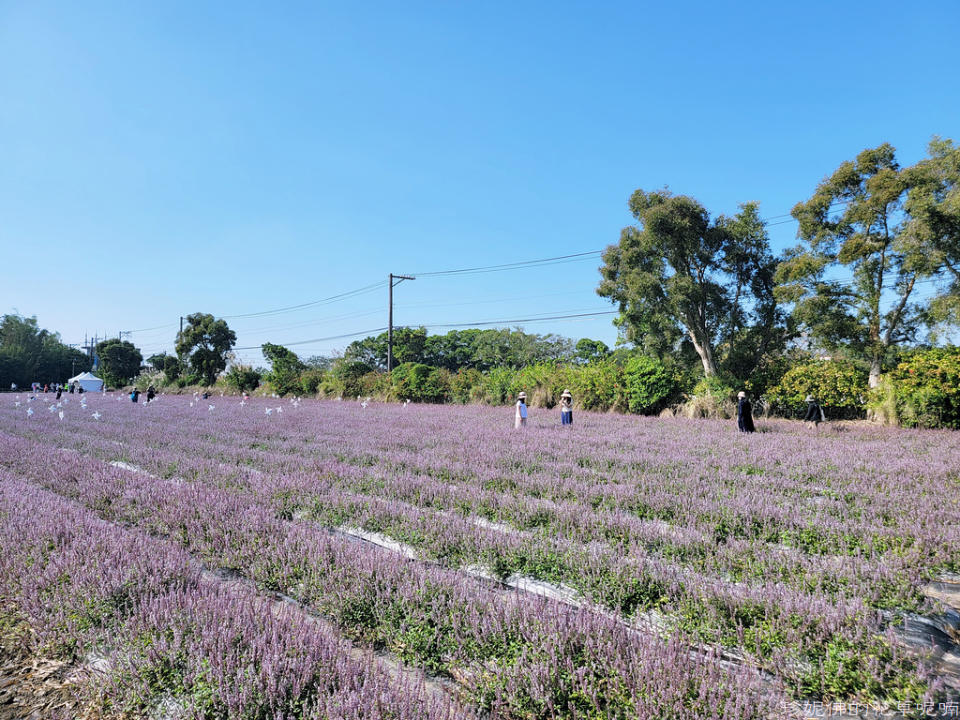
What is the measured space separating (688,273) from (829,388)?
6.48 m

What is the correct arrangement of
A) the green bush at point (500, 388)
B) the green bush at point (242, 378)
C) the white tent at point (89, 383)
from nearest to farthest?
the green bush at point (500, 388), the green bush at point (242, 378), the white tent at point (89, 383)

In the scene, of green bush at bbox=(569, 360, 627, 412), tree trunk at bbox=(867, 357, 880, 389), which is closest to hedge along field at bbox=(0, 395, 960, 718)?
tree trunk at bbox=(867, 357, 880, 389)

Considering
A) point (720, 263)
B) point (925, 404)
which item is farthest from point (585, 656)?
point (720, 263)

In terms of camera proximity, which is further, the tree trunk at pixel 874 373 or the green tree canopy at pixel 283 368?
the green tree canopy at pixel 283 368

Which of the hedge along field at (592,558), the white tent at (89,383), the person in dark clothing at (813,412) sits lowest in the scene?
the hedge along field at (592,558)

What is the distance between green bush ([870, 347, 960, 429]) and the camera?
13066 millimetres

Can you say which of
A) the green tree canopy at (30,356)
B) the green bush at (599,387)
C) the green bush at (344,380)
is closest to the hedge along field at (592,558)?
the green bush at (599,387)

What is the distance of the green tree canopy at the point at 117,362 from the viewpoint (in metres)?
61.6

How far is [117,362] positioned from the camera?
6219cm

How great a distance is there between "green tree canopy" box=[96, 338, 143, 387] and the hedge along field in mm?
65744

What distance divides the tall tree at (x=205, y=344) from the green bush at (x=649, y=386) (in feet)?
136

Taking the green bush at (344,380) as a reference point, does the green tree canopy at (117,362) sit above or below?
above

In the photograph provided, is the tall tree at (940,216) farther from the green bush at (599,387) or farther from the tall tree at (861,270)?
the green bush at (599,387)

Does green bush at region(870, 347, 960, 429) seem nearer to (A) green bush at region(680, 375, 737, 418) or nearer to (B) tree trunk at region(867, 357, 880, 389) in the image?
(B) tree trunk at region(867, 357, 880, 389)
